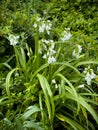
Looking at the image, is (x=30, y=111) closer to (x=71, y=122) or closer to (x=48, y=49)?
(x=71, y=122)

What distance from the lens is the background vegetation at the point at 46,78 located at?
10.4 ft

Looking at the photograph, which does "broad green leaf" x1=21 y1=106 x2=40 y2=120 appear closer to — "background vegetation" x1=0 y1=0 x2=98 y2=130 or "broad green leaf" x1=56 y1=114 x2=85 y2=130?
"background vegetation" x1=0 y1=0 x2=98 y2=130

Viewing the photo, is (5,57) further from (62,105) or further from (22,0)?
(22,0)

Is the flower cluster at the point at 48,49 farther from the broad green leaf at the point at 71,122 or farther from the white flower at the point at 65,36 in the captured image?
the broad green leaf at the point at 71,122

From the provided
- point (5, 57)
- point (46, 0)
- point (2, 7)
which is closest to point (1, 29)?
point (5, 57)

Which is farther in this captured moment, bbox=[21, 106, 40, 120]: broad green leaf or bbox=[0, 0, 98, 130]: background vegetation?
bbox=[0, 0, 98, 130]: background vegetation

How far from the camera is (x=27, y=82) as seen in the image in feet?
11.5

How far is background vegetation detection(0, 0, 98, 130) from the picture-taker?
3.16m

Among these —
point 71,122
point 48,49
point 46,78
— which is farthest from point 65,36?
point 71,122

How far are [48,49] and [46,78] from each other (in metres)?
0.36

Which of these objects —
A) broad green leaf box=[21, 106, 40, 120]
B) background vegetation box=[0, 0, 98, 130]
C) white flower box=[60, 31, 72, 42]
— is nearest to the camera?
broad green leaf box=[21, 106, 40, 120]

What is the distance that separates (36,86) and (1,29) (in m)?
0.83

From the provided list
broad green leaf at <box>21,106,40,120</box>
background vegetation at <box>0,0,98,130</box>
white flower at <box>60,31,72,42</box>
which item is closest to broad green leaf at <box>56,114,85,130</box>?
Result: background vegetation at <box>0,0,98,130</box>

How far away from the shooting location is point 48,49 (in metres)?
3.18
